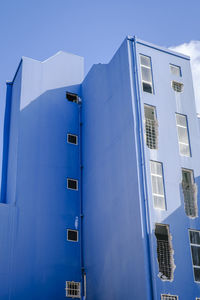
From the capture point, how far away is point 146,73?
26938mm

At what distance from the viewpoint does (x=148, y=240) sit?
73.4 feet

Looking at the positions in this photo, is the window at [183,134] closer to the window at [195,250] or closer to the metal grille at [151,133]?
the metal grille at [151,133]

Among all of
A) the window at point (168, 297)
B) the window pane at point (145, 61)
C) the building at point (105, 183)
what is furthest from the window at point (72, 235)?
the window pane at point (145, 61)

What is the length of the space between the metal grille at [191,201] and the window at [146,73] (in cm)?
582

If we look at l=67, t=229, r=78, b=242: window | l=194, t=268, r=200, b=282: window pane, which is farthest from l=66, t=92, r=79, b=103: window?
l=194, t=268, r=200, b=282: window pane

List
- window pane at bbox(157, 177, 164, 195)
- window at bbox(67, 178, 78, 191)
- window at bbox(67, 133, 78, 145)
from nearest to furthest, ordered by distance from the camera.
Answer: window pane at bbox(157, 177, 164, 195) → window at bbox(67, 178, 78, 191) → window at bbox(67, 133, 78, 145)

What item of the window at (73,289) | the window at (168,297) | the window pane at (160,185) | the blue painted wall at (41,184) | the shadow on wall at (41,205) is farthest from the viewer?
the window at (73,289)

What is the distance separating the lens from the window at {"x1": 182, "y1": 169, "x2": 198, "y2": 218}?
2455 cm

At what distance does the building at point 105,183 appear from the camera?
2306 centimetres

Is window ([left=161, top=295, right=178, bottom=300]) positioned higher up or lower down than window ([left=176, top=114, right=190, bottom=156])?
lower down

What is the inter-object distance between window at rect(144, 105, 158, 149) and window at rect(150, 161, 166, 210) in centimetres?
111

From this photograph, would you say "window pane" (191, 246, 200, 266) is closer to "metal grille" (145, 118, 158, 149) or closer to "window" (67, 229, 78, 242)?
"metal grille" (145, 118, 158, 149)

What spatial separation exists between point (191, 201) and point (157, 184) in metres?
2.23

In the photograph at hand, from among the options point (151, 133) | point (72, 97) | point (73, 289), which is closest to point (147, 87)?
point (151, 133)
